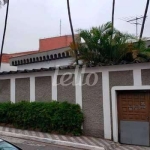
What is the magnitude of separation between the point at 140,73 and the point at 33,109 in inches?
195

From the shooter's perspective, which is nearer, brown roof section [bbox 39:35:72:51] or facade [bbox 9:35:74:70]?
facade [bbox 9:35:74:70]

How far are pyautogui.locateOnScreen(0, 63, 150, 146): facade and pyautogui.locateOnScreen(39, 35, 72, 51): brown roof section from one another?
1517 cm

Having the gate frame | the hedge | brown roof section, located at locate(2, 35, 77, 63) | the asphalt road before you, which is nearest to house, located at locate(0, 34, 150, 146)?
the gate frame

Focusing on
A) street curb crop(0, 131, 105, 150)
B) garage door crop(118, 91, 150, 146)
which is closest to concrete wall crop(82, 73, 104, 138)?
garage door crop(118, 91, 150, 146)

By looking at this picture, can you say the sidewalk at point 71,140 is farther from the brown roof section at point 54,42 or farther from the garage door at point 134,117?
the brown roof section at point 54,42

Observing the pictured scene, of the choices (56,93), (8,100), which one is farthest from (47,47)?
(56,93)

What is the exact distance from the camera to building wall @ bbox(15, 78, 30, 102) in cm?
1362

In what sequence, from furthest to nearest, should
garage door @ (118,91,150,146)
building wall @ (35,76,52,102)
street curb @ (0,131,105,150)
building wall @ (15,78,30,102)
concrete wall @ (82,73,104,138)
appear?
building wall @ (15,78,30,102), building wall @ (35,76,52,102), concrete wall @ (82,73,104,138), garage door @ (118,91,150,146), street curb @ (0,131,105,150)

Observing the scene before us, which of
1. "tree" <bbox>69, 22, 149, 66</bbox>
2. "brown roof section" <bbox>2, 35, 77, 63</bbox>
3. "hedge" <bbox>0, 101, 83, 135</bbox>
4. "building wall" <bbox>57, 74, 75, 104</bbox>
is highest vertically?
"brown roof section" <bbox>2, 35, 77, 63</bbox>

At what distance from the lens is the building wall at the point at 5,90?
14453 millimetres

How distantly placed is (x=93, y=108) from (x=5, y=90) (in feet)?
17.4

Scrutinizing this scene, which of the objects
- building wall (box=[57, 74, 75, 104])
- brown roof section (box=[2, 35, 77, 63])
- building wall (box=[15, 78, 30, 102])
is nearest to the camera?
building wall (box=[57, 74, 75, 104])

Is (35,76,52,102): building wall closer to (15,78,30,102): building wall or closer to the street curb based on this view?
(15,78,30,102): building wall

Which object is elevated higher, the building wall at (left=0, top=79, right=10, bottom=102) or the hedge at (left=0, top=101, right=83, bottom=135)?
the building wall at (left=0, top=79, right=10, bottom=102)
